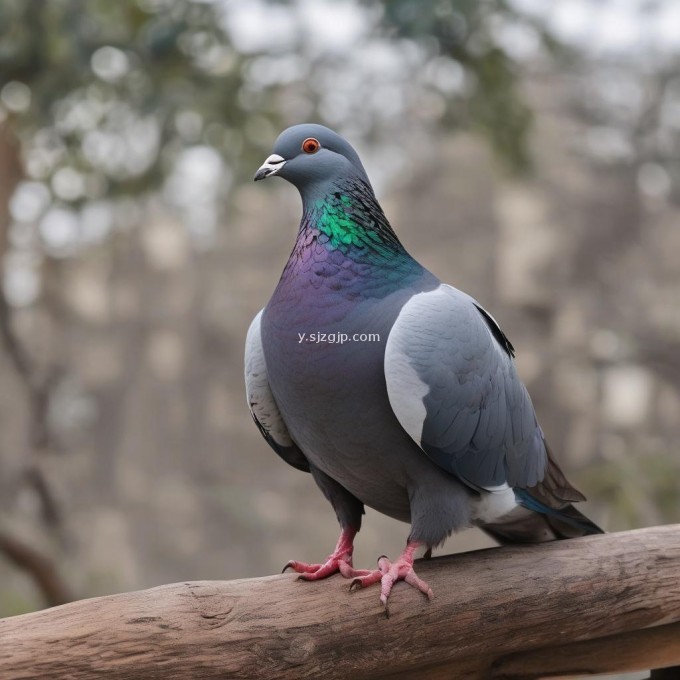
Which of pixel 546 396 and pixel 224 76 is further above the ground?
pixel 224 76

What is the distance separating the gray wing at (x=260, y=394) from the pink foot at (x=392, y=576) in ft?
1.28

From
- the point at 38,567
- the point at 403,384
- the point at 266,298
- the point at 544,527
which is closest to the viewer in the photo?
the point at 403,384

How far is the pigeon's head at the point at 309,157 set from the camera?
2.04 metres

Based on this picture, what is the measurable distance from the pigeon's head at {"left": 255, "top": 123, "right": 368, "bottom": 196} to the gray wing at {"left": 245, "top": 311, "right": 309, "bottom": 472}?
34cm

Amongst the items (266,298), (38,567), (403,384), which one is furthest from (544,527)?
(266,298)

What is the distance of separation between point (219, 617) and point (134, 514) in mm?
7700

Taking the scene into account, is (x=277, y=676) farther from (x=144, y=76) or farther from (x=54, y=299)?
(x=54, y=299)

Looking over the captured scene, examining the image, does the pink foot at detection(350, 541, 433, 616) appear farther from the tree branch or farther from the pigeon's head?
the tree branch

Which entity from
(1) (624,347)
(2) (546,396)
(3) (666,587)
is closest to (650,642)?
(3) (666,587)

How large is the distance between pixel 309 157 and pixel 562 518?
1085 millimetres

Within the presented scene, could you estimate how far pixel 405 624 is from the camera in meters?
1.98

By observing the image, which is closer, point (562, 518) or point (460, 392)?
point (460, 392)

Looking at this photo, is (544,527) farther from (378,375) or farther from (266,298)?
(266,298)

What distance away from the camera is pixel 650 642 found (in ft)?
7.93
